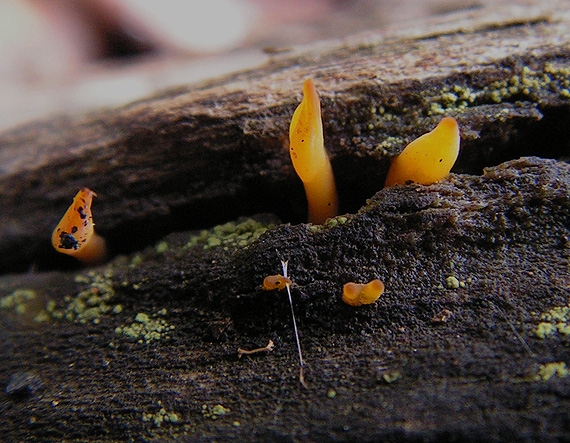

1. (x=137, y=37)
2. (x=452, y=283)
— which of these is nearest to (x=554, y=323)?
(x=452, y=283)

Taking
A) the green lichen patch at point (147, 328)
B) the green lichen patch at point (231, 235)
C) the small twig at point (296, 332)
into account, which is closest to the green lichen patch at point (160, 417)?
the green lichen patch at point (147, 328)

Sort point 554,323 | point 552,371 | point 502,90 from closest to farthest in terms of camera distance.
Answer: point 552,371 < point 554,323 < point 502,90

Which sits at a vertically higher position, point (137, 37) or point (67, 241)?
point (137, 37)

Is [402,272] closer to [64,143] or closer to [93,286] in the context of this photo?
[93,286]

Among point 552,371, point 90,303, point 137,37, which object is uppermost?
point 137,37

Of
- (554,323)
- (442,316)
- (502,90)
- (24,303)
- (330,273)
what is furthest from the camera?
(24,303)

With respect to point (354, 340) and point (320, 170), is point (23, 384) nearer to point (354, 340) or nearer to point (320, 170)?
point (354, 340)

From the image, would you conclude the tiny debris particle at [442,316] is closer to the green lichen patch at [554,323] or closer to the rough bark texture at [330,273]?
the rough bark texture at [330,273]
